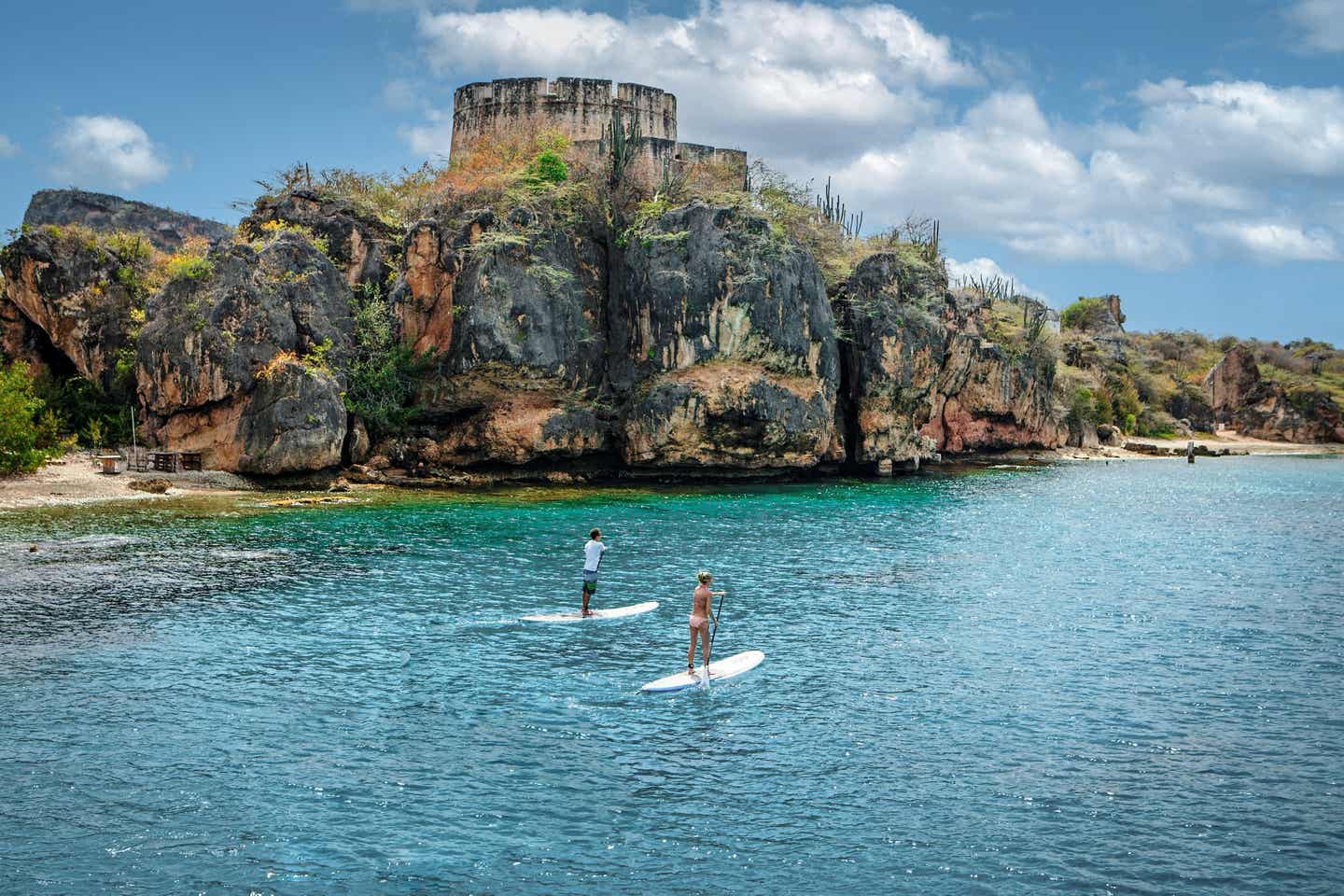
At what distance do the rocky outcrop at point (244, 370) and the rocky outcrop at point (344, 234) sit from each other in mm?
3957

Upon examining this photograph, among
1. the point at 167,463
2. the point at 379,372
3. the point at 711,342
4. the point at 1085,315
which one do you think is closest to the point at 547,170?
the point at 711,342

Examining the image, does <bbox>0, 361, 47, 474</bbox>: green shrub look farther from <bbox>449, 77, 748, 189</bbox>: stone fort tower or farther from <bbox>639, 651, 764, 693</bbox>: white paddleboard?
<bbox>639, 651, 764, 693</bbox>: white paddleboard

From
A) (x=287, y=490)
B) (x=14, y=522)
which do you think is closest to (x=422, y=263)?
(x=287, y=490)

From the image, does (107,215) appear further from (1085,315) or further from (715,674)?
(1085,315)

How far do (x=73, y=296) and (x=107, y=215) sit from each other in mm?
35277

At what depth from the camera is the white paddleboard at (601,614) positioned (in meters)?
21.9

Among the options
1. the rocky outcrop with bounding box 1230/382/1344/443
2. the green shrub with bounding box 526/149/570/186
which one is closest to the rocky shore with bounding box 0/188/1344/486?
the green shrub with bounding box 526/149/570/186

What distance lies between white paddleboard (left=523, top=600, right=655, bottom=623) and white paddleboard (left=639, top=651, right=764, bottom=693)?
12.6ft

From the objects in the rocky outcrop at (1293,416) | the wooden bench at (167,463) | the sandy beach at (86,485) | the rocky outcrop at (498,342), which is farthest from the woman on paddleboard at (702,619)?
the rocky outcrop at (1293,416)

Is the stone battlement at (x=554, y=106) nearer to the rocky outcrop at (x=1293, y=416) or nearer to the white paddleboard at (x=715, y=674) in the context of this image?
the white paddleboard at (x=715, y=674)

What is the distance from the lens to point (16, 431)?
3741cm

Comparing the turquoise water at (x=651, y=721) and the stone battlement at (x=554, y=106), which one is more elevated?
the stone battlement at (x=554, y=106)

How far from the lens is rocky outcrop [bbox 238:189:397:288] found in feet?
156

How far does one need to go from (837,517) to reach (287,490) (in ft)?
70.4
